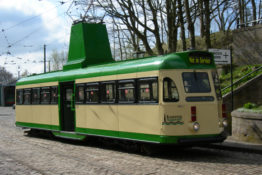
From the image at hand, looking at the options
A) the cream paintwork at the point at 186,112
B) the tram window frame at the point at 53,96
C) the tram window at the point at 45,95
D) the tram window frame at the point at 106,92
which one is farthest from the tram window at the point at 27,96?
the cream paintwork at the point at 186,112

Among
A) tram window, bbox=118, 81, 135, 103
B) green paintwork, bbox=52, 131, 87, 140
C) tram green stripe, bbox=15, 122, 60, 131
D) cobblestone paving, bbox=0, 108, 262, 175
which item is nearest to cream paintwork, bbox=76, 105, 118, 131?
green paintwork, bbox=52, 131, 87, 140

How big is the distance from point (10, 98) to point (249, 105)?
53.2m

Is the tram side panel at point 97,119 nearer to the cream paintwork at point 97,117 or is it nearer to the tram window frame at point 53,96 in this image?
the cream paintwork at point 97,117

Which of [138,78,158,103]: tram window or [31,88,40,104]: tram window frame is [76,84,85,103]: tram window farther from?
[31,88,40,104]: tram window frame

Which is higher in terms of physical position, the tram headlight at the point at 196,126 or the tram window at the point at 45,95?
the tram window at the point at 45,95

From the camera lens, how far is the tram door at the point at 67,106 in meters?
14.7

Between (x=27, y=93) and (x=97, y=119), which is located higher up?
(x=27, y=93)

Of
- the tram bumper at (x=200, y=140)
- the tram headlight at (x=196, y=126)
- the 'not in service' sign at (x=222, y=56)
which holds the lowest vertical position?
the tram bumper at (x=200, y=140)

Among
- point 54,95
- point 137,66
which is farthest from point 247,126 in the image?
point 54,95

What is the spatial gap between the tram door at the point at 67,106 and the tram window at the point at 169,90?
17.4ft

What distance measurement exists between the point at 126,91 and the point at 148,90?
3.56 feet

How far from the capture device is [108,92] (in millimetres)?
12430

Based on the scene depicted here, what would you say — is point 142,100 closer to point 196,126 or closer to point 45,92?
point 196,126

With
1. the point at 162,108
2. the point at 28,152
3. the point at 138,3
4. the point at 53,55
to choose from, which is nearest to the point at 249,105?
the point at 162,108
